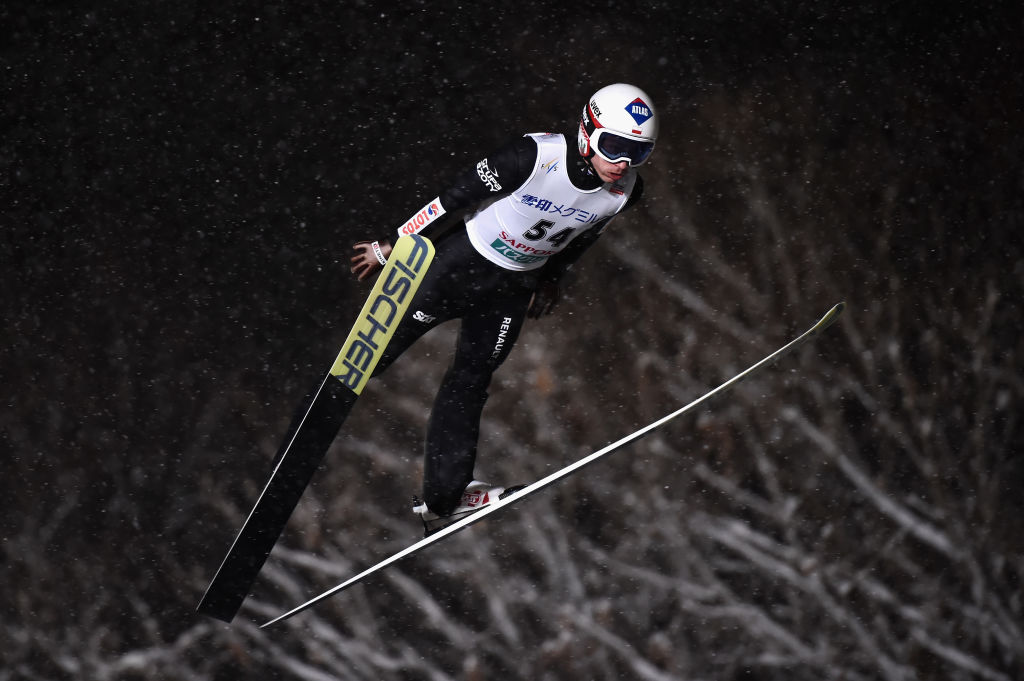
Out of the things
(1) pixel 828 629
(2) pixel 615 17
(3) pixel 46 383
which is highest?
(2) pixel 615 17

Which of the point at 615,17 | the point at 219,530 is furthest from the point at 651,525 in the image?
the point at 615,17

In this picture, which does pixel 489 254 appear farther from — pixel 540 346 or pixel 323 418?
pixel 540 346

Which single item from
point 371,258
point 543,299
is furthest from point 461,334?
point 371,258

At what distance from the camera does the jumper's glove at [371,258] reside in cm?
232

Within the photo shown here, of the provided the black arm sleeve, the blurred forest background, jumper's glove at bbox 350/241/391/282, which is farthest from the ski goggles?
the blurred forest background

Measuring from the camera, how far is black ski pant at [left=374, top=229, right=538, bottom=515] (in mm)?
2445

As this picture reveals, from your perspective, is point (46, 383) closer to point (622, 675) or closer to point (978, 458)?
point (622, 675)

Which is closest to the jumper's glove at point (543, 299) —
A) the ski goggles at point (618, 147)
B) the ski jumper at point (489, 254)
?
the ski jumper at point (489, 254)

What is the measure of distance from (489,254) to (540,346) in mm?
1624

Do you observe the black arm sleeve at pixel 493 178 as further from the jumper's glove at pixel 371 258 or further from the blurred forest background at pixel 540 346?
the blurred forest background at pixel 540 346

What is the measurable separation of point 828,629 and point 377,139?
2711mm

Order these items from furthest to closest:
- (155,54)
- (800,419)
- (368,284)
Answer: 1. (800,419)
2. (368,284)
3. (155,54)

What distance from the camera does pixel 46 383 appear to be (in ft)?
12.5

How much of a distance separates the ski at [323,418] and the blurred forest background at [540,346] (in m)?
1.41
